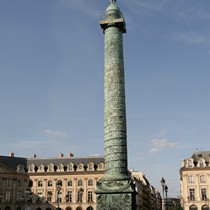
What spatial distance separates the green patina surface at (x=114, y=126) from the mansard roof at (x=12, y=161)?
47183 mm

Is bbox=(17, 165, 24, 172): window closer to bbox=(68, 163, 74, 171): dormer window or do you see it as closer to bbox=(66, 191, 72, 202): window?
bbox=(68, 163, 74, 171): dormer window

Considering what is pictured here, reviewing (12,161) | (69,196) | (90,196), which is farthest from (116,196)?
(12,161)

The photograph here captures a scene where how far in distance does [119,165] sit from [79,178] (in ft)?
151

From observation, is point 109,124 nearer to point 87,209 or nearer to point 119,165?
point 119,165

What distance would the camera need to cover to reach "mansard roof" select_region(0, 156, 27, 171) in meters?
64.8

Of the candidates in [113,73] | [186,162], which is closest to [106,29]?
[113,73]

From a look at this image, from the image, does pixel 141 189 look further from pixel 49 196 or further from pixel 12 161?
pixel 12 161

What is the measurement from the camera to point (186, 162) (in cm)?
6328

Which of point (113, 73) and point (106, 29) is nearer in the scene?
point (113, 73)

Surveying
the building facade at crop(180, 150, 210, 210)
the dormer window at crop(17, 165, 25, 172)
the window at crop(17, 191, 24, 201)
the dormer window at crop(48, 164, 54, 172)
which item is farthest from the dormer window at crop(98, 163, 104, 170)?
the window at crop(17, 191, 24, 201)

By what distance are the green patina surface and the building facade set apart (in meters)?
43.9

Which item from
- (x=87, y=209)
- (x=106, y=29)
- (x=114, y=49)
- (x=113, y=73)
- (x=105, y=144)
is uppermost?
(x=106, y=29)

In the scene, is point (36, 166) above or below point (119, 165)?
above

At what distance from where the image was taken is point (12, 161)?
66.4 metres
